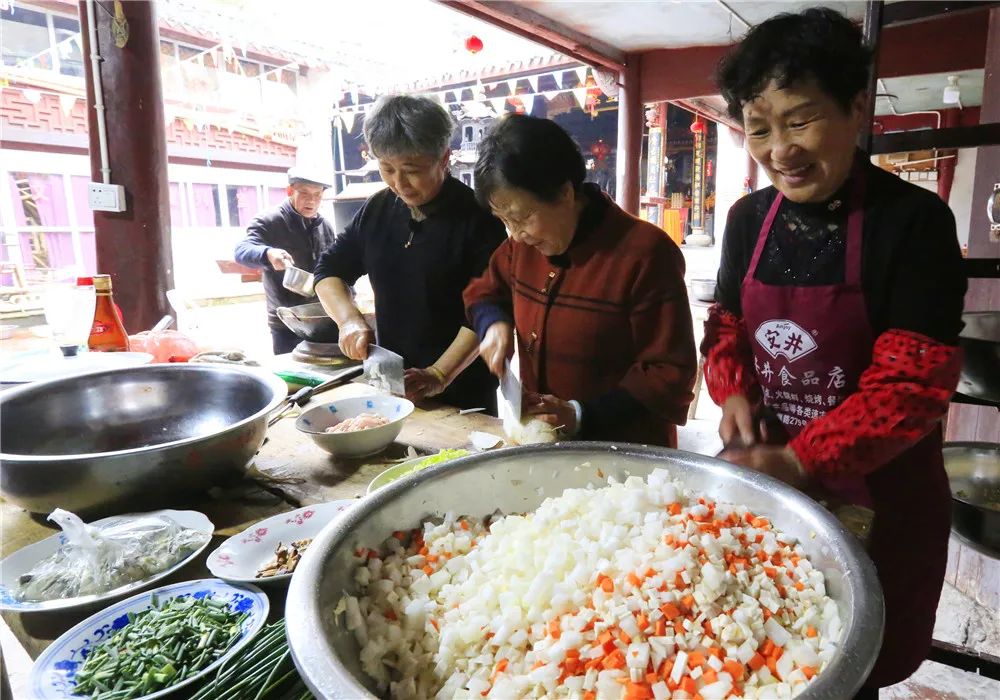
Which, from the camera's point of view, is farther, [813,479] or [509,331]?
[509,331]

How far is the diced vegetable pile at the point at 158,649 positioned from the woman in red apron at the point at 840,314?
1.04m

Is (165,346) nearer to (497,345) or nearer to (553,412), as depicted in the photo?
(497,345)

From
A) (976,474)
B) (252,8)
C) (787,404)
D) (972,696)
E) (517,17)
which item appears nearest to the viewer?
(787,404)

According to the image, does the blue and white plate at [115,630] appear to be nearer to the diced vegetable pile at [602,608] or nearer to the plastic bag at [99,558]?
the plastic bag at [99,558]

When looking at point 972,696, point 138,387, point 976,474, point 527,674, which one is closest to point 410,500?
point 527,674

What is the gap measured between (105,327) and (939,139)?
2.80 m

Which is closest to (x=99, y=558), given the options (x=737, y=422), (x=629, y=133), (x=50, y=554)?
(x=50, y=554)

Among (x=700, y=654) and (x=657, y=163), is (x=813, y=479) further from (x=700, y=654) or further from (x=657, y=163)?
(x=657, y=163)

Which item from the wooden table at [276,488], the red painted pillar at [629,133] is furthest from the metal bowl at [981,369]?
the red painted pillar at [629,133]

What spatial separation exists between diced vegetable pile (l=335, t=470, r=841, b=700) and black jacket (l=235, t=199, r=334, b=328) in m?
3.85

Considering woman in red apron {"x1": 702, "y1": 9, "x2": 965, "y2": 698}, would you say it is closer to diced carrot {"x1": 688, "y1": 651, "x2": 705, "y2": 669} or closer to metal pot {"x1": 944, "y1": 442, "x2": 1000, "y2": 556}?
diced carrot {"x1": 688, "y1": 651, "x2": 705, "y2": 669}

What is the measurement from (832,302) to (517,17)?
460 cm

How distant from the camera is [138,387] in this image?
64.1 inches

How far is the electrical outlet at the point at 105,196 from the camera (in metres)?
3.75
